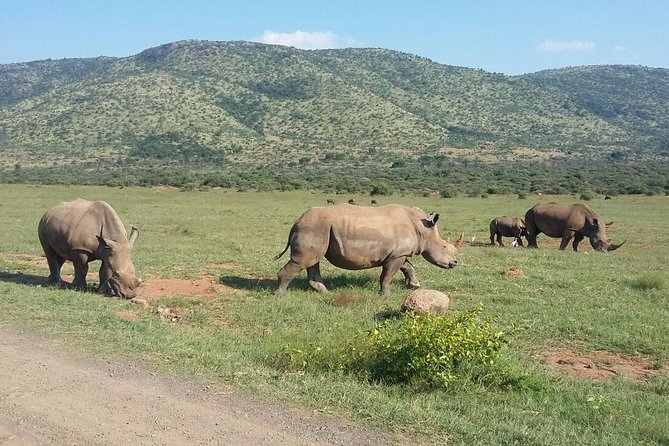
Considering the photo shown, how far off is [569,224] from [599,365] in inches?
556

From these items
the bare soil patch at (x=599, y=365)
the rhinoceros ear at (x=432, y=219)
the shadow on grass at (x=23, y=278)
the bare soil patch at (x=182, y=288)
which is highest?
the rhinoceros ear at (x=432, y=219)

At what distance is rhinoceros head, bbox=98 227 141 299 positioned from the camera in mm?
12477

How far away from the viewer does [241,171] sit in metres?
73.1

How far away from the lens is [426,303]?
35.4 feet

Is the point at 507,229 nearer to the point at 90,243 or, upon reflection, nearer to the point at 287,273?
the point at 287,273

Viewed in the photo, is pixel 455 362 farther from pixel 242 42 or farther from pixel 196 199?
pixel 242 42

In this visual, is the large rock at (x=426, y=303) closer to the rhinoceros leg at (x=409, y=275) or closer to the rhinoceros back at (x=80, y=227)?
the rhinoceros leg at (x=409, y=275)

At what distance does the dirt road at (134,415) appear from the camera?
5871mm

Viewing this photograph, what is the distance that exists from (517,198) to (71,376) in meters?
43.3

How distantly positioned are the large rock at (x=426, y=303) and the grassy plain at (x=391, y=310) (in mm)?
745

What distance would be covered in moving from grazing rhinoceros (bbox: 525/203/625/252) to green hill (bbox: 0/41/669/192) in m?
28.9

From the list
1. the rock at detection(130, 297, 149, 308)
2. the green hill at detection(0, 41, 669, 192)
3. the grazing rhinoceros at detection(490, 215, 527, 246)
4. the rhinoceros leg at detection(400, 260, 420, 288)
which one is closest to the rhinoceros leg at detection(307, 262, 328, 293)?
the rhinoceros leg at detection(400, 260, 420, 288)

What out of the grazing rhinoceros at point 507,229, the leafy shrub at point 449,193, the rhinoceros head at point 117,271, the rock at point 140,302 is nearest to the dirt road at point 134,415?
the rock at point 140,302

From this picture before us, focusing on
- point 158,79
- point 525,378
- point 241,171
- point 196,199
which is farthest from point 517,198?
point 158,79
